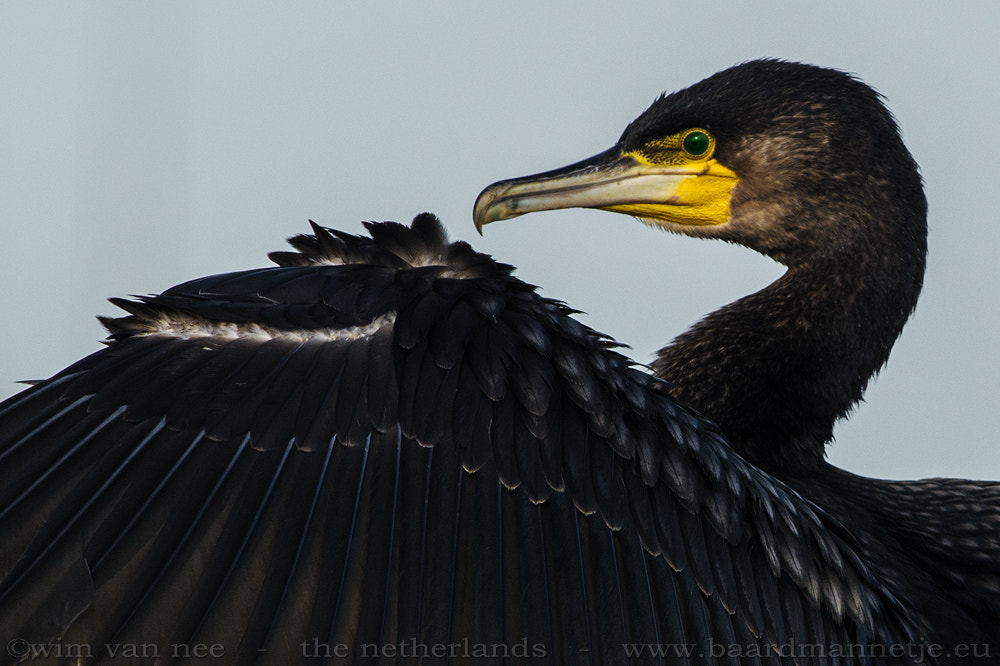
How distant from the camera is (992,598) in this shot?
3082mm

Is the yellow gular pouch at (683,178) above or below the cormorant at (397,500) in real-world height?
above

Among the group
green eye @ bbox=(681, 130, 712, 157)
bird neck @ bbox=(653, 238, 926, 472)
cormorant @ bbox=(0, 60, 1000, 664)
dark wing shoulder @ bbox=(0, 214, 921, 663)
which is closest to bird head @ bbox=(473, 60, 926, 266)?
green eye @ bbox=(681, 130, 712, 157)

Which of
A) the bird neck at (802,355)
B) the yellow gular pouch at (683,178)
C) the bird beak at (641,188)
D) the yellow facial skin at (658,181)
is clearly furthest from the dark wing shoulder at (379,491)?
the yellow gular pouch at (683,178)

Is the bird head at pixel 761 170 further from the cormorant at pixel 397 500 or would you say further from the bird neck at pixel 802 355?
the cormorant at pixel 397 500

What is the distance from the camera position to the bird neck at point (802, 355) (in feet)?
11.3

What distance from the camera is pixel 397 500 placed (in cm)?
225

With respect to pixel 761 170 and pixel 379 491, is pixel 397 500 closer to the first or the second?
pixel 379 491

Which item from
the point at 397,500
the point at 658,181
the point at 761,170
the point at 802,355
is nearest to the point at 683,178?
the point at 658,181

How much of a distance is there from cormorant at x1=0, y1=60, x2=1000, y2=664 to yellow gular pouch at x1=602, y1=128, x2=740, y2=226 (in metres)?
1.34

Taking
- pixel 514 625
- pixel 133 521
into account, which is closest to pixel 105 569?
pixel 133 521

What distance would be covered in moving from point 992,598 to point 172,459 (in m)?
2.21

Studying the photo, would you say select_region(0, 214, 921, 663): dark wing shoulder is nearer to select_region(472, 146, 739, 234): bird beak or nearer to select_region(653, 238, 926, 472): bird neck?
select_region(653, 238, 926, 472): bird neck

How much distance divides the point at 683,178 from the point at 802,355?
2.45ft

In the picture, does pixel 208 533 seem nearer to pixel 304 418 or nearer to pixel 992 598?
pixel 304 418
